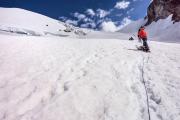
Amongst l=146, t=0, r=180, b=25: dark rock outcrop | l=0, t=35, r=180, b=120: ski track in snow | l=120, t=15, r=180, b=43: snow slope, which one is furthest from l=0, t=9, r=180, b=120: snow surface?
l=146, t=0, r=180, b=25: dark rock outcrop

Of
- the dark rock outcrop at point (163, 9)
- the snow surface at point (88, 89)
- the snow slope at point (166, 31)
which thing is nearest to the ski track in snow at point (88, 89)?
the snow surface at point (88, 89)

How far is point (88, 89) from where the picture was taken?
665 cm

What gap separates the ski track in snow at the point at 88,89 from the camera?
522 cm

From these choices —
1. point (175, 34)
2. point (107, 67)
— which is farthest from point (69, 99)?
point (175, 34)

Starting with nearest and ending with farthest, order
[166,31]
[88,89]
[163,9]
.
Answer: [88,89], [166,31], [163,9]

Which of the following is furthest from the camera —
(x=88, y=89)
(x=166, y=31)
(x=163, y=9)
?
(x=163, y=9)

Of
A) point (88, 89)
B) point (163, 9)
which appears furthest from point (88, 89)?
point (163, 9)

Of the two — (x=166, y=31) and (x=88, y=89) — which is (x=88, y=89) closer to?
(x=88, y=89)

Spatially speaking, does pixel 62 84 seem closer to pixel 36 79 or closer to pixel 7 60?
pixel 36 79

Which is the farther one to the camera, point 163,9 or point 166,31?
point 163,9

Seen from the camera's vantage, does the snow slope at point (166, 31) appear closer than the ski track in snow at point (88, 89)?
No

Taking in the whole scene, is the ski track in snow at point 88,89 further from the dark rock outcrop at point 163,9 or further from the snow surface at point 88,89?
the dark rock outcrop at point 163,9

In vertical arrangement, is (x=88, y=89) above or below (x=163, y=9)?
below

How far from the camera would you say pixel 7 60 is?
32.0 ft
